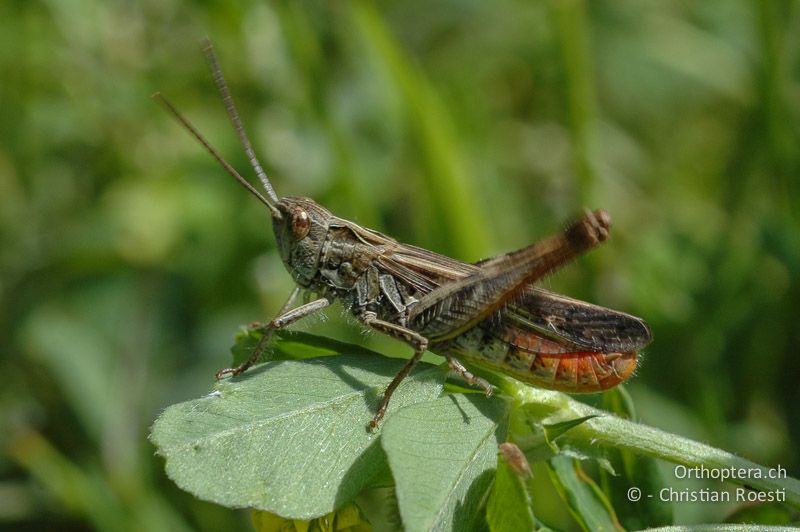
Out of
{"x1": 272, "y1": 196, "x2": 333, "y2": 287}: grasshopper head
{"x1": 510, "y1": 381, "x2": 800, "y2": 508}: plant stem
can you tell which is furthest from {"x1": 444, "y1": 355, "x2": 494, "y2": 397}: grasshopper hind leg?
{"x1": 272, "y1": 196, "x2": 333, "y2": 287}: grasshopper head

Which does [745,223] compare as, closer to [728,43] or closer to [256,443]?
[728,43]

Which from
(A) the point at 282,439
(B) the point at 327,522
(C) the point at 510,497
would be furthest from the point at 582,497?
(A) the point at 282,439

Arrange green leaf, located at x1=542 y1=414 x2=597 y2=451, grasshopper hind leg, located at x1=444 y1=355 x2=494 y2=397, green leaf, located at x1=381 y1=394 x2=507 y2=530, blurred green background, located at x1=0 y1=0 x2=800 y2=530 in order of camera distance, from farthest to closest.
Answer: blurred green background, located at x1=0 y1=0 x2=800 y2=530
grasshopper hind leg, located at x1=444 y1=355 x2=494 y2=397
green leaf, located at x1=542 y1=414 x2=597 y2=451
green leaf, located at x1=381 y1=394 x2=507 y2=530

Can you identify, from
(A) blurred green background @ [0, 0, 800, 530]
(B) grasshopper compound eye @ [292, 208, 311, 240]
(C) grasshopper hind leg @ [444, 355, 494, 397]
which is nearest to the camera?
(C) grasshopper hind leg @ [444, 355, 494, 397]

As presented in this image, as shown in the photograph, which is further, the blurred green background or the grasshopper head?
the blurred green background

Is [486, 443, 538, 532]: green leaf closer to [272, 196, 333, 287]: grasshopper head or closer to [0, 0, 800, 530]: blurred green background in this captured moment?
[272, 196, 333, 287]: grasshopper head

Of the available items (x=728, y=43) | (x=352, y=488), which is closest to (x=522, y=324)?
(x=352, y=488)

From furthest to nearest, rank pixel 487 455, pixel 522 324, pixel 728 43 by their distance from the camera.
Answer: pixel 728 43, pixel 522 324, pixel 487 455

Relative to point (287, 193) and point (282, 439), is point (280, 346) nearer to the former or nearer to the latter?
point (282, 439)
